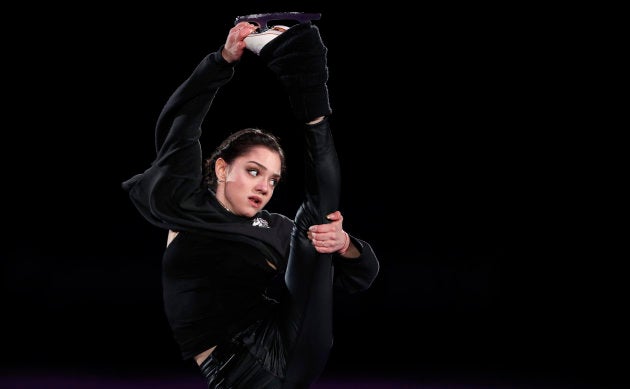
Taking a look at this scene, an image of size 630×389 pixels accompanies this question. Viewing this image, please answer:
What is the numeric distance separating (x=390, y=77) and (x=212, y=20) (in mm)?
1159

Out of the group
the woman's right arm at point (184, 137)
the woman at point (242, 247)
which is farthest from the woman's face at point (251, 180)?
the woman's right arm at point (184, 137)

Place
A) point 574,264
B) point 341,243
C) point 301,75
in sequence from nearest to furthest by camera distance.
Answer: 1. point 301,75
2. point 341,243
3. point 574,264

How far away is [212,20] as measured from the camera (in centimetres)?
381

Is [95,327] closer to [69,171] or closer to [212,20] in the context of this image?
[69,171]

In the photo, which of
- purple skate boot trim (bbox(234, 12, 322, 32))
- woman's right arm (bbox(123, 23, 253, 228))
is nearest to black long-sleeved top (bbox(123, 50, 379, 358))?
woman's right arm (bbox(123, 23, 253, 228))

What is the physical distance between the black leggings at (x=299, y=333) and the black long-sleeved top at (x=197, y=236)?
3.1 inches

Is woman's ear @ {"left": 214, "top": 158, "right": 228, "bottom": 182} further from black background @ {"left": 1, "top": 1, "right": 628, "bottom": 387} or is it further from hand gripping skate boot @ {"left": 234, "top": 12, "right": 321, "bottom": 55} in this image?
black background @ {"left": 1, "top": 1, "right": 628, "bottom": 387}

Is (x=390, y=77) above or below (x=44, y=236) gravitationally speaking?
above

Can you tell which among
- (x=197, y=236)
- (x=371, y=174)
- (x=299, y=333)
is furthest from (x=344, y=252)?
(x=371, y=174)

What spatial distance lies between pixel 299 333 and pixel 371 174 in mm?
2694

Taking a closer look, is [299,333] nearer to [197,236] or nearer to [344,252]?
[344,252]

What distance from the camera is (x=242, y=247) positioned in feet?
5.37

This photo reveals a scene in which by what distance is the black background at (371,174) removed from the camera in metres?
3.79

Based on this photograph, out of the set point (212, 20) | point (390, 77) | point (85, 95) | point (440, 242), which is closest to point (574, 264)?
point (440, 242)
